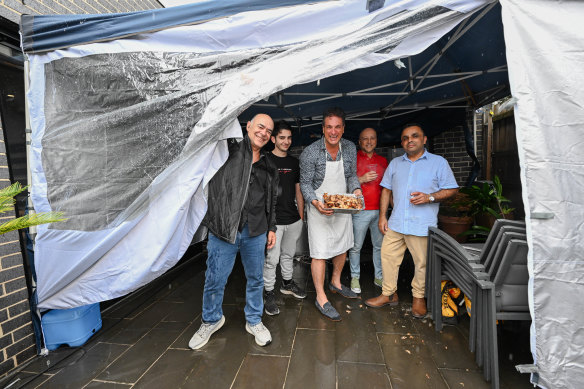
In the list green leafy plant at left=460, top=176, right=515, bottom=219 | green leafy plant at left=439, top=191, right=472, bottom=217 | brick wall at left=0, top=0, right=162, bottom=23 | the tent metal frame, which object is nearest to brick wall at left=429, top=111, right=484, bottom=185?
the tent metal frame

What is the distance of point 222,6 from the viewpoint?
1791mm

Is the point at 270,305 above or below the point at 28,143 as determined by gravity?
below

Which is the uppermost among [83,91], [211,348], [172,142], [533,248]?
[83,91]

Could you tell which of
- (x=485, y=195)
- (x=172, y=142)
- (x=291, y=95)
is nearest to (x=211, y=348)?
(x=172, y=142)

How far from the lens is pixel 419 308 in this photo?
2588 mm

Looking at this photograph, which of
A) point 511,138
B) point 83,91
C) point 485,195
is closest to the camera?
point 83,91

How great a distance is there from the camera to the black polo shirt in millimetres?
2191

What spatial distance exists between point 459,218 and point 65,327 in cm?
397

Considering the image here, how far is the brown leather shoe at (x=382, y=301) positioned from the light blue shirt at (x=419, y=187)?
0.74m

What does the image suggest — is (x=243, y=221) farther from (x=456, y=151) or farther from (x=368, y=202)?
(x=456, y=151)

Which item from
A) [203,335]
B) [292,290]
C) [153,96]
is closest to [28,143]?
[153,96]

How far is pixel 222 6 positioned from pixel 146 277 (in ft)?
6.31

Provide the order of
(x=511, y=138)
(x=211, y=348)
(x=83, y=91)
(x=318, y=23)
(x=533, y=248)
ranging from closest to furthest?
1. (x=533, y=248)
2. (x=318, y=23)
3. (x=83, y=91)
4. (x=211, y=348)
5. (x=511, y=138)

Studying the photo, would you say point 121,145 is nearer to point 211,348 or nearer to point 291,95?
point 211,348
